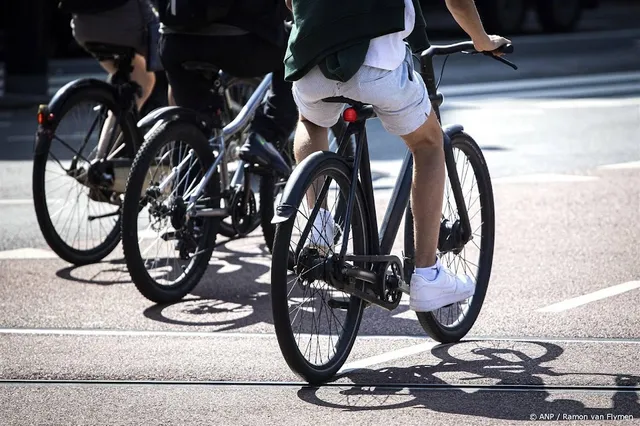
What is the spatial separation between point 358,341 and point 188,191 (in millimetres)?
1361

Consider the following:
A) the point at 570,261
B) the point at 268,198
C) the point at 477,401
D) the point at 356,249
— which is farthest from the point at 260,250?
the point at 477,401

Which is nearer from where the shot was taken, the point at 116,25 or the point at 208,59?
the point at 208,59

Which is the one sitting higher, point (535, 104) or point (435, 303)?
point (535, 104)

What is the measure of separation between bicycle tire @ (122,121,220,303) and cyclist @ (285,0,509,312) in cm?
113

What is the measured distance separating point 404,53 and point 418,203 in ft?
1.99

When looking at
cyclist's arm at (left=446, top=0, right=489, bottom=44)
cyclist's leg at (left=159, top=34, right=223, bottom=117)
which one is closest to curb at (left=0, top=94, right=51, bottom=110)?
cyclist's leg at (left=159, top=34, right=223, bottom=117)

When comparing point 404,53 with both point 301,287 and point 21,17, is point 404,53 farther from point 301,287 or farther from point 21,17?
point 21,17

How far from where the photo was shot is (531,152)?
11.0 meters

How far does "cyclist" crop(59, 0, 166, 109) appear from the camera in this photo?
24.6 feet

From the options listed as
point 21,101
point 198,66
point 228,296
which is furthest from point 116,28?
point 21,101

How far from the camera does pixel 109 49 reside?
7.55m

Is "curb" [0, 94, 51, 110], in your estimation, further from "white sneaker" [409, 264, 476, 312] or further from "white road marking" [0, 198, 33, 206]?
"white sneaker" [409, 264, 476, 312]

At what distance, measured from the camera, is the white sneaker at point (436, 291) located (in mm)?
5289

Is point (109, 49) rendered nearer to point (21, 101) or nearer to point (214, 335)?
point (214, 335)
